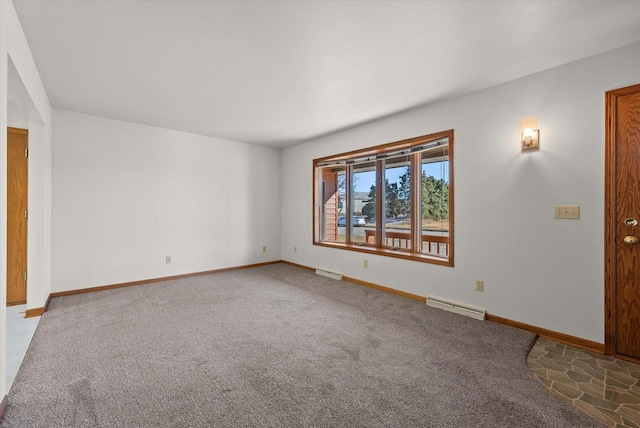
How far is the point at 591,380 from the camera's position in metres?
2.01

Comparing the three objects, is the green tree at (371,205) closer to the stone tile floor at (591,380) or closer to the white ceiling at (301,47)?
the white ceiling at (301,47)

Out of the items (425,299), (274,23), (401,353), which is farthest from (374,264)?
(274,23)

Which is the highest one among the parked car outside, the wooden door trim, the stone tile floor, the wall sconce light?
the wooden door trim

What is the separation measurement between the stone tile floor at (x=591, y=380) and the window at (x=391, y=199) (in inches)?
49.1

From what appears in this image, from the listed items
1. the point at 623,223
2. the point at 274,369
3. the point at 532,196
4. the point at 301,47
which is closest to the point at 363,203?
the point at 532,196

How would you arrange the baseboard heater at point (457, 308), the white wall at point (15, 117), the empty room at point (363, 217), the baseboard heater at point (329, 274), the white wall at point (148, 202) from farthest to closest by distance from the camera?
the baseboard heater at point (329, 274)
the white wall at point (148, 202)
the white wall at point (15, 117)
the baseboard heater at point (457, 308)
the empty room at point (363, 217)

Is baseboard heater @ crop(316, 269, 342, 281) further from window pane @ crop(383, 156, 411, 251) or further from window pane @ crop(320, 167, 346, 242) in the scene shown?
window pane @ crop(383, 156, 411, 251)

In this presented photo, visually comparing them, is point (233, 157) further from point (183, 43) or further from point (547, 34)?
point (547, 34)

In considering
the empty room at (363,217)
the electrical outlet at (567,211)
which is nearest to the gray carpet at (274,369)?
the empty room at (363,217)

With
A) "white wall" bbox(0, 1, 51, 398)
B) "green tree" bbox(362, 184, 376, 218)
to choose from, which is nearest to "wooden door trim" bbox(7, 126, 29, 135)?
"white wall" bbox(0, 1, 51, 398)

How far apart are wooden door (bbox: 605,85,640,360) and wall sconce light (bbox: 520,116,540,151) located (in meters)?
0.48

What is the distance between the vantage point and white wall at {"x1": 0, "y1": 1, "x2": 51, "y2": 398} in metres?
1.71

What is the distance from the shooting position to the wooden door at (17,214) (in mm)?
3543

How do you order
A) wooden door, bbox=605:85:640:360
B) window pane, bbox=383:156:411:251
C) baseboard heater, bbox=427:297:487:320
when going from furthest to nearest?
window pane, bbox=383:156:411:251
baseboard heater, bbox=427:297:487:320
wooden door, bbox=605:85:640:360
